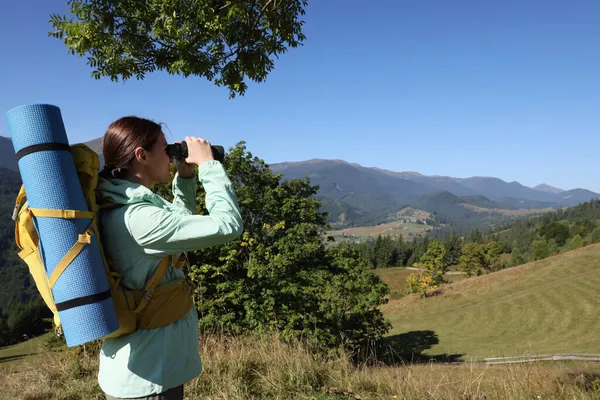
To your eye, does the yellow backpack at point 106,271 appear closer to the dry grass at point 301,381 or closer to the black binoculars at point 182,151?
the black binoculars at point 182,151

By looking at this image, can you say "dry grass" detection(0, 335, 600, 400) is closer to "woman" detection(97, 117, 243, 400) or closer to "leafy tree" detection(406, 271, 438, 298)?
"woman" detection(97, 117, 243, 400)

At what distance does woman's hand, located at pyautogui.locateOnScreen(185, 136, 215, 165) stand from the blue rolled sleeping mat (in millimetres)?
487

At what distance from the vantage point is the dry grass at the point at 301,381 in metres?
3.65

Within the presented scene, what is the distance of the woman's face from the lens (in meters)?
1.77

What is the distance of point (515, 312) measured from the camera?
37.7 meters

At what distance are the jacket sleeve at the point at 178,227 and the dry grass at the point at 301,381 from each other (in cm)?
266

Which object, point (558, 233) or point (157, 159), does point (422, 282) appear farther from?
point (157, 159)

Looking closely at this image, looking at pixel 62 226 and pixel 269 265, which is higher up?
pixel 62 226

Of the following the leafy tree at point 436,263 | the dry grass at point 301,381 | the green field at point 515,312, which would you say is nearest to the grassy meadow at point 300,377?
the dry grass at point 301,381

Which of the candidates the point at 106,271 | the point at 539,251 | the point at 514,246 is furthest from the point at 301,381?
the point at 514,246

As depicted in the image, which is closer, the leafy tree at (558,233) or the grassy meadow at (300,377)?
the grassy meadow at (300,377)

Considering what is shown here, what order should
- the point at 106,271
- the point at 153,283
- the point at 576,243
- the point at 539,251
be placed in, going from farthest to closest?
the point at 576,243 → the point at 539,251 → the point at 153,283 → the point at 106,271

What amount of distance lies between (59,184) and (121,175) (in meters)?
0.29

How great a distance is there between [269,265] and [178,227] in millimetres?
12997
